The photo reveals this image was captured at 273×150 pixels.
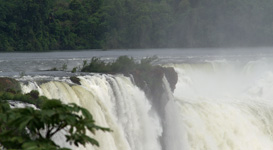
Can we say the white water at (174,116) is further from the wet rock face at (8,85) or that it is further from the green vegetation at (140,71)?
the green vegetation at (140,71)

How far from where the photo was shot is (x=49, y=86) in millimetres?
18391

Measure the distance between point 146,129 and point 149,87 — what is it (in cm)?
309

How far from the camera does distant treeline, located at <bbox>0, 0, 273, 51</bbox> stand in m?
59.7

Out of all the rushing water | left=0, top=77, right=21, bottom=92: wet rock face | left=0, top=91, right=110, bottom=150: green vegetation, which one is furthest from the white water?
left=0, top=91, right=110, bottom=150: green vegetation

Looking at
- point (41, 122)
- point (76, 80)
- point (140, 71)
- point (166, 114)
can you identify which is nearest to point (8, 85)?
point (76, 80)

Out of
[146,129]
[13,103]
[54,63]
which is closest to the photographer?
[13,103]

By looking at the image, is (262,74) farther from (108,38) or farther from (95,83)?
(108,38)

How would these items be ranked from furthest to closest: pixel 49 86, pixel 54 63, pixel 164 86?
pixel 54 63, pixel 164 86, pixel 49 86

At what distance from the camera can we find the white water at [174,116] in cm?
1872

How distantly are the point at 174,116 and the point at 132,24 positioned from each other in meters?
48.2

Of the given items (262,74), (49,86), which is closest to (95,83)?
(49,86)

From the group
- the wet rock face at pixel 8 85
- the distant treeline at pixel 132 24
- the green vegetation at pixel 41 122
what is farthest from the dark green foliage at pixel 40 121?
the distant treeline at pixel 132 24

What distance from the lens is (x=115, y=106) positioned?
21203 mm

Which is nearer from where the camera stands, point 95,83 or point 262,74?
point 95,83
